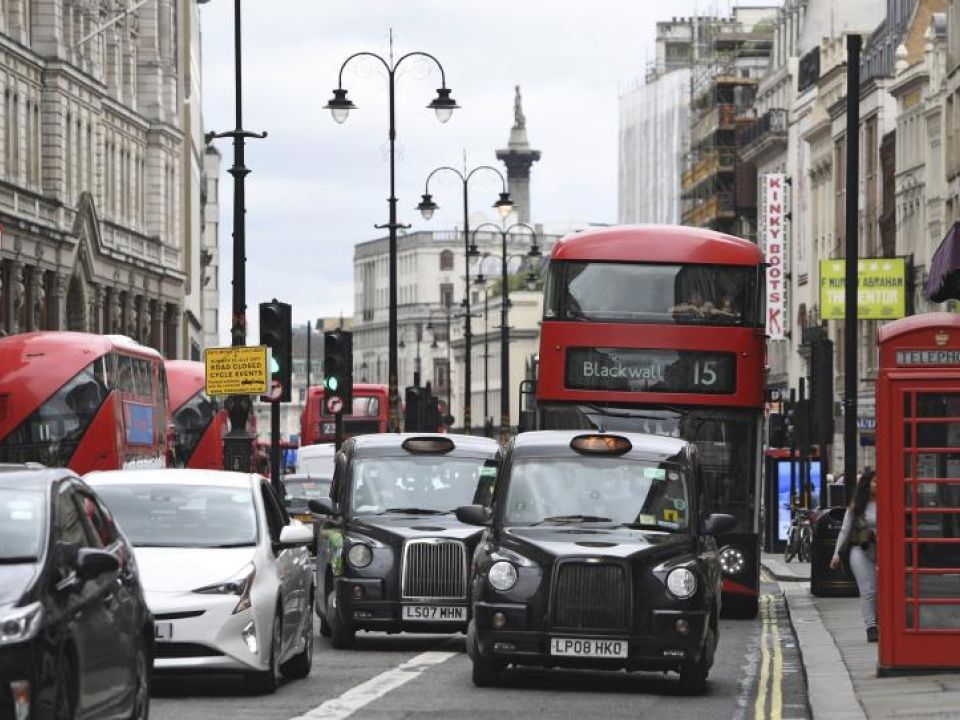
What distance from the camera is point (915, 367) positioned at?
19016 mm

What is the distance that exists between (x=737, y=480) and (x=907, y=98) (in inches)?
2434

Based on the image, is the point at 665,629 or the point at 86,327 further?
the point at 86,327

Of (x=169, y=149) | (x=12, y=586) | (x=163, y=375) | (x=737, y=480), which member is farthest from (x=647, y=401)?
(x=169, y=149)

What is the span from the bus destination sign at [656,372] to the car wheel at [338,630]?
22.6ft

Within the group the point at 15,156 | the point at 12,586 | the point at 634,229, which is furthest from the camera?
the point at 15,156

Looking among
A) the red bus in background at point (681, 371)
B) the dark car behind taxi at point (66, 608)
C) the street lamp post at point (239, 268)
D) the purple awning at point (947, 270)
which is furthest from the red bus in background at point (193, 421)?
the dark car behind taxi at point (66, 608)

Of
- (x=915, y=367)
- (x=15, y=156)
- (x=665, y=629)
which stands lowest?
(x=665, y=629)

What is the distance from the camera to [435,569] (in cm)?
2341

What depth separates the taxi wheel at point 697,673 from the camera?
18.8 meters

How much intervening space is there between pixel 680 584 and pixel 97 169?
77027 millimetres

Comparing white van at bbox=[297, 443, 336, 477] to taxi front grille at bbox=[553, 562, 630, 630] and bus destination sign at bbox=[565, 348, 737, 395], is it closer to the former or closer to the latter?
bus destination sign at bbox=[565, 348, 737, 395]

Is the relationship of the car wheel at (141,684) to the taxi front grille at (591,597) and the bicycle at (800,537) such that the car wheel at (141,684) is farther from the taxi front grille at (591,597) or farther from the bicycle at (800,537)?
the bicycle at (800,537)

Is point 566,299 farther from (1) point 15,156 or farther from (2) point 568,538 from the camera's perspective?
(1) point 15,156

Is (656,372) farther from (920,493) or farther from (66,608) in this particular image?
(66,608)
